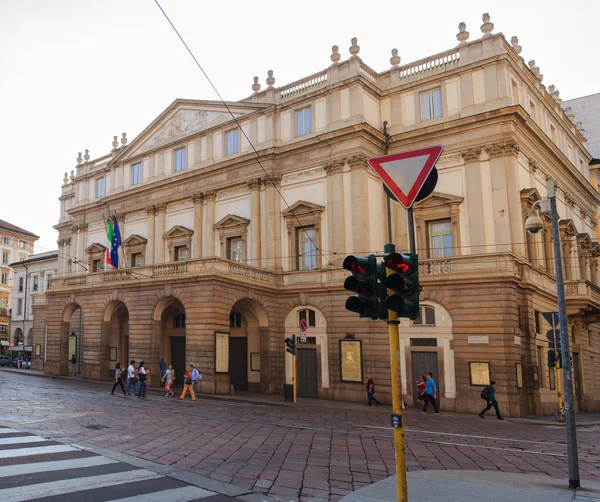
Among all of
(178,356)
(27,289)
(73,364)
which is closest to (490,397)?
(178,356)

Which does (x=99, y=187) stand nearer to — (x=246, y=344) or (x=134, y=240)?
(x=134, y=240)

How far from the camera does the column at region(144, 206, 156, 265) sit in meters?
36.4

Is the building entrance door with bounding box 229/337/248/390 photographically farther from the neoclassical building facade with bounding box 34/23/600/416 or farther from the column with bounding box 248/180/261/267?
the column with bounding box 248/180/261/267

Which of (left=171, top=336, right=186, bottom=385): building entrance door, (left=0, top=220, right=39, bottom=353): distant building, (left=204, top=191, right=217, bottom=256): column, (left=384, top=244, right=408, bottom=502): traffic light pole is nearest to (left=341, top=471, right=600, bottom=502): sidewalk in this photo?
(left=384, top=244, right=408, bottom=502): traffic light pole

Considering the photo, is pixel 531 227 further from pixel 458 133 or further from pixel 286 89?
pixel 286 89

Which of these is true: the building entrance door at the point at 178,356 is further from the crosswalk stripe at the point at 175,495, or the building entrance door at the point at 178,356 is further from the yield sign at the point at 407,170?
the yield sign at the point at 407,170

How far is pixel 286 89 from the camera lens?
107 ft

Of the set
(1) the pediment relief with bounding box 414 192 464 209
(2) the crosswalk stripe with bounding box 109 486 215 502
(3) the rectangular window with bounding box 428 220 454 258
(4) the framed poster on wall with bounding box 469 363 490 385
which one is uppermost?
(1) the pediment relief with bounding box 414 192 464 209


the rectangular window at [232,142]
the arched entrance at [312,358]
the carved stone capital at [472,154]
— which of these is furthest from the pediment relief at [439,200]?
the rectangular window at [232,142]

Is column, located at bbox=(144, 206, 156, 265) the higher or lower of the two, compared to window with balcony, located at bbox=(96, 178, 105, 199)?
lower

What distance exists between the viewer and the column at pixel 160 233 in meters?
35.8

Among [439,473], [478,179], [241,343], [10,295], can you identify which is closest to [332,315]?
[241,343]

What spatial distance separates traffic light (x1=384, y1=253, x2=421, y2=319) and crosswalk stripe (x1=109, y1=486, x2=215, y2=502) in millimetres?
4112

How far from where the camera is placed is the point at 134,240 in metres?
37.6
